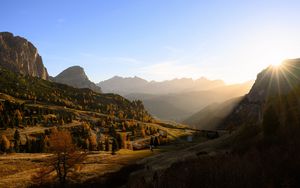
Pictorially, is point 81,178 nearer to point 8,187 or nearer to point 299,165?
point 8,187

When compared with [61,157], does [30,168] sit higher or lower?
lower

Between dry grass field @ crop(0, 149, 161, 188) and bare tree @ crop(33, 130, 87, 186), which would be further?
dry grass field @ crop(0, 149, 161, 188)

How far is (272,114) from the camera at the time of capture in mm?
55656

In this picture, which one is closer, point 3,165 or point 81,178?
point 81,178

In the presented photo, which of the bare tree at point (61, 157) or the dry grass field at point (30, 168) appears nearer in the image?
the bare tree at point (61, 157)

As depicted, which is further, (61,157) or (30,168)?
(30,168)

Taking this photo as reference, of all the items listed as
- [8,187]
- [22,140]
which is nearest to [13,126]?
[22,140]

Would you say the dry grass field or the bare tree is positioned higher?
the bare tree

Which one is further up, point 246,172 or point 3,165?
point 246,172

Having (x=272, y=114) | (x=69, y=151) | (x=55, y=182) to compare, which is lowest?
(x=55, y=182)

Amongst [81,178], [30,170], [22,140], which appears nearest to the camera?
[81,178]

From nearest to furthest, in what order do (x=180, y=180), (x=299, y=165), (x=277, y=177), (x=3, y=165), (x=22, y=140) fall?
(x=180, y=180) < (x=277, y=177) < (x=299, y=165) < (x=3, y=165) < (x=22, y=140)

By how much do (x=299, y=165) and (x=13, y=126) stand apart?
665 feet

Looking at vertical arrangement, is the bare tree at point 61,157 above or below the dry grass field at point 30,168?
above
